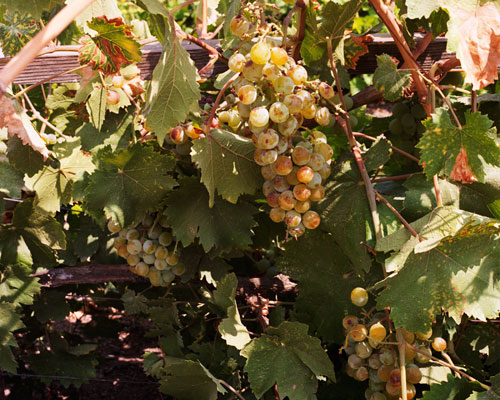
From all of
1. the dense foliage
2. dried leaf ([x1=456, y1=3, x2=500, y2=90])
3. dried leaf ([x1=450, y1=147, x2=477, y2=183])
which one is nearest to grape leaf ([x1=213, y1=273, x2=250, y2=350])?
the dense foliage

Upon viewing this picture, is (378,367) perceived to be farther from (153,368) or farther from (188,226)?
(153,368)

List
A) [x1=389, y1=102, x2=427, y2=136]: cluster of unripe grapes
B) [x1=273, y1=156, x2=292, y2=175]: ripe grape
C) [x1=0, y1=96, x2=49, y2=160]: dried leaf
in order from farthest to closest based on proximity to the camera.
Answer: [x1=389, y1=102, x2=427, y2=136]: cluster of unripe grapes → [x1=273, y1=156, x2=292, y2=175]: ripe grape → [x1=0, y1=96, x2=49, y2=160]: dried leaf

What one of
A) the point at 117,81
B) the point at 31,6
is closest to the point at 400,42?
the point at 117,81

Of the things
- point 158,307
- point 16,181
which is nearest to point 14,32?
point 16,181

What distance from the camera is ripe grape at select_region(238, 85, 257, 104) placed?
0.85m

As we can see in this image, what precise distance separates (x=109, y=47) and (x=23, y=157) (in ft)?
1.22

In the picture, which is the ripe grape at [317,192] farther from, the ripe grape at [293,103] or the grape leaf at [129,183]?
the grape leaf at [129,183]

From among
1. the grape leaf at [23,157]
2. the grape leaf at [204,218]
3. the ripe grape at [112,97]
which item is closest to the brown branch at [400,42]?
the grape leaf at [204,218]

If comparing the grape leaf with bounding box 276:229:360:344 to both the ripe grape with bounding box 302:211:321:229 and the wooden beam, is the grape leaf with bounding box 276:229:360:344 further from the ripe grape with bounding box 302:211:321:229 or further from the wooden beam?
the wooden beam

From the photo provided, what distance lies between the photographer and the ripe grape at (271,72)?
84cm

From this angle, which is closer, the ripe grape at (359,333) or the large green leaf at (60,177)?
the ripe grape at (359,333)

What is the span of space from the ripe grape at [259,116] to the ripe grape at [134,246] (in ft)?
1.47

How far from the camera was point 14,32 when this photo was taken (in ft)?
3.94

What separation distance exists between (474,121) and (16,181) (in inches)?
39.0
